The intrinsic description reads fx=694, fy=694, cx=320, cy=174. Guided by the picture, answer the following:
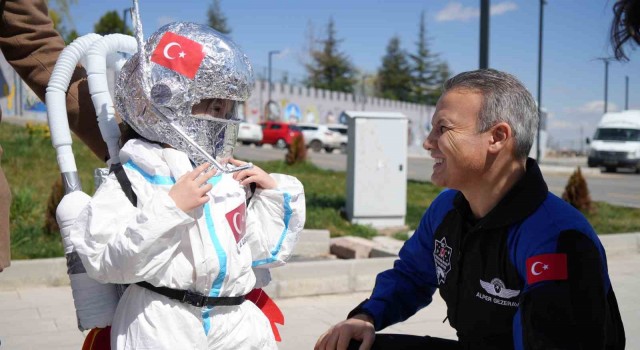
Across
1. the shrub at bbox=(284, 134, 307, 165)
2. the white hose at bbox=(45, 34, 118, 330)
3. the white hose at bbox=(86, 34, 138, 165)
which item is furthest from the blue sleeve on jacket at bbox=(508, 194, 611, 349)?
the shrub at bbox=(284, 134, 307, 165)

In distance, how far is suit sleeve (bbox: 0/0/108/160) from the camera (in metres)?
2.46

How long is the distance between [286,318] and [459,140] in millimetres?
3337

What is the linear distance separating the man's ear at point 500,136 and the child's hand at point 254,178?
2.56ft

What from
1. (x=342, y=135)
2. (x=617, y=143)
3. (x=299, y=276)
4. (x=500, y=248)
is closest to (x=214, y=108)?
(x=500, y=248)

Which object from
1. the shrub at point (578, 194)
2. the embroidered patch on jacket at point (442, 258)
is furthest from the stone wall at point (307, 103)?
the embroidered patch on jacket at point (442, 258)

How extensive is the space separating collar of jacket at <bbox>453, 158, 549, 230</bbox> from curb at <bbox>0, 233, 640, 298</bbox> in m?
3.67

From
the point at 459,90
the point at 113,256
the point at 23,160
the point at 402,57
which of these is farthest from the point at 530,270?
the point at 402,57

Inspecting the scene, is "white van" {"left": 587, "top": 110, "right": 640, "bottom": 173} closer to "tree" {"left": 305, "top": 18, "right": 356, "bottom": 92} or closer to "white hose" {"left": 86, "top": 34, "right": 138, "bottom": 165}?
"white hose" {"left": 86, "top": 34, "right": 138, "bottom": 165}

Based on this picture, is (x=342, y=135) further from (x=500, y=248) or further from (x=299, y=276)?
(x=500, y=248)

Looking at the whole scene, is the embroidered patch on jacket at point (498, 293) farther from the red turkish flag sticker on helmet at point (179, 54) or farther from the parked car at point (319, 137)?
the parked car at point (319, 137)

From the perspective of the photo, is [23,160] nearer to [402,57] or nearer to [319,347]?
[319,347]

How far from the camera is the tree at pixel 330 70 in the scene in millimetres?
76062

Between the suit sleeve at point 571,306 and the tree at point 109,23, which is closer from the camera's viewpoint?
the suit sleeve at point 571,306

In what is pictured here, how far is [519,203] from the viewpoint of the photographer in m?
2.08
